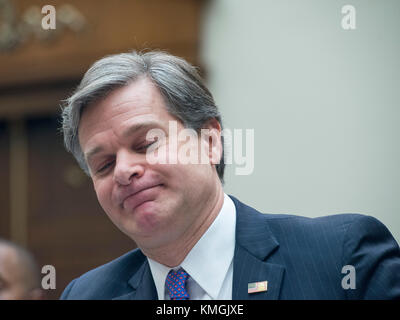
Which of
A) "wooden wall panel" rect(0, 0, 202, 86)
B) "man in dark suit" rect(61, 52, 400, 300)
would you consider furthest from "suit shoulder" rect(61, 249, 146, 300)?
"wooden wall panel" rect(0, 0, 202, 86)

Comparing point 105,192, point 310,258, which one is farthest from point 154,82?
point 310,258

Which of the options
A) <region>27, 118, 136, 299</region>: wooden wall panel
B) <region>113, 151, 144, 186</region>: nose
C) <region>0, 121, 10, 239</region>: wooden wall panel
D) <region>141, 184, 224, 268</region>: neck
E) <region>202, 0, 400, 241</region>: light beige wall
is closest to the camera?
<region>113, 151, 144, 186</region>: nose

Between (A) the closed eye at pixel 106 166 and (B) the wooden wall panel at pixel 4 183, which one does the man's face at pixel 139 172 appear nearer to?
(A) the closed eye at pixel 106 166

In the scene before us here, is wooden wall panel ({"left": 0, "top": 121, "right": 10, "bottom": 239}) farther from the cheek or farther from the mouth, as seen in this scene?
the mouth

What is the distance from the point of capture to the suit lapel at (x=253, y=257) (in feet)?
6.30

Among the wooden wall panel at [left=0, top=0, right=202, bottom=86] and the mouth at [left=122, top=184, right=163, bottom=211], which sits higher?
the wooden wall panel at [left=0, top=0, right=202, bottom=86]

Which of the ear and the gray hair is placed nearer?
the gray hair

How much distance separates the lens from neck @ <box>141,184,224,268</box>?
2.08 meters

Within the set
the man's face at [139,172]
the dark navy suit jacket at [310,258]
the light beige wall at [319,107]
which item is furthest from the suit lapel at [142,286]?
the light beige wall at [319,107]

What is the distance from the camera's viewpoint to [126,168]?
1.97 meters

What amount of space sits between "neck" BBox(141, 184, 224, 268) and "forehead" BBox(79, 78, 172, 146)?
34 cm

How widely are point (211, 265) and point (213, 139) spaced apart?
457 millimetres

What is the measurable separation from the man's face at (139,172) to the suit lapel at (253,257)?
15 cm

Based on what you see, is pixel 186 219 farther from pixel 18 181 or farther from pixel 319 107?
pixel 18 181
